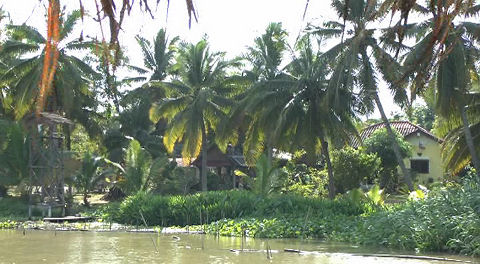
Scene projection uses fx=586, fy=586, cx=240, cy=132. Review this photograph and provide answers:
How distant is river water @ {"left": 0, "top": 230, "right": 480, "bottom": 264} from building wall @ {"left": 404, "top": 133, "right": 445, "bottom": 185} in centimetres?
A: 2296

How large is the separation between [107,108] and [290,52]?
51.8ft

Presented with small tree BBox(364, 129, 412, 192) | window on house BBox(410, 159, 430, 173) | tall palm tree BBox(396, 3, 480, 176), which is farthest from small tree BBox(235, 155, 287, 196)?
window on house BBox(410, 159, 430, 173)

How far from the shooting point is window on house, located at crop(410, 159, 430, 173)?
36.7 meters

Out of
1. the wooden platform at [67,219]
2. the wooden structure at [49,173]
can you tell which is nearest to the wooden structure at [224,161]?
the wooden structure at [49,173]

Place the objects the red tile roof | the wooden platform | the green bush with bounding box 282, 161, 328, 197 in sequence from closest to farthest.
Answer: the wooden platform, the green bush with bounding box 282, 161, 328, 197, the red tile roof

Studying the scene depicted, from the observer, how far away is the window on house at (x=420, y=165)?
36.7m

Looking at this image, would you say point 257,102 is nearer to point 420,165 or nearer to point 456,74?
point 456,74

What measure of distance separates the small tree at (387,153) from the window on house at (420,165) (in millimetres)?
3210

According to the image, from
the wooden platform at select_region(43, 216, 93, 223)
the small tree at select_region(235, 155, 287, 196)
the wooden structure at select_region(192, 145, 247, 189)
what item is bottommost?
the wooden platform at select_region(43, 216, 93, 223)

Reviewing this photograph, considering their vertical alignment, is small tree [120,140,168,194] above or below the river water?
above

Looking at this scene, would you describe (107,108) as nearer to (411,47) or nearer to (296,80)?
(296,80)

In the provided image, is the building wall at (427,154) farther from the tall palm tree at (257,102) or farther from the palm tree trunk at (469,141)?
the palm tree trunk at (469,141)

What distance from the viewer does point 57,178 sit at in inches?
963

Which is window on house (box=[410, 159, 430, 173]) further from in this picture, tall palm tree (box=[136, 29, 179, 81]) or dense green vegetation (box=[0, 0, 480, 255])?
tall palm tree (box=[136, 29, 179, 81])
